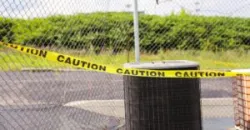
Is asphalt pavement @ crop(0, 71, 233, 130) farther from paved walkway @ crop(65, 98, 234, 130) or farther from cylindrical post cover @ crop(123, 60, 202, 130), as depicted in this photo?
cylindrical post cover @ crop(123, 60, 202, 130)

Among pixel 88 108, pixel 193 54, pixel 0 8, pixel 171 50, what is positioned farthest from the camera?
pixel 171 50

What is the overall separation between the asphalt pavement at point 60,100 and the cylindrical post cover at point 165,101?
144 centimetres

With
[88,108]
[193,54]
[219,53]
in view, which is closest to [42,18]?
[88,108]

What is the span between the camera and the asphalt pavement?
6.71 metres

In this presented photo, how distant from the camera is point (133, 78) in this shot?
5.08 m

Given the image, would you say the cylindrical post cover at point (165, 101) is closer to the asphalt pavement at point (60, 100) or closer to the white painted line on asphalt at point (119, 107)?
the asphalt pavement at point (60, 100)

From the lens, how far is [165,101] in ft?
16.2

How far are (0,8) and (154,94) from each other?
1.82m

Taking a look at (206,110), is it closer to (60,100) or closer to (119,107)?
(119,107)

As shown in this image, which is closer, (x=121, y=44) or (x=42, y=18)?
(x=42, y=18)

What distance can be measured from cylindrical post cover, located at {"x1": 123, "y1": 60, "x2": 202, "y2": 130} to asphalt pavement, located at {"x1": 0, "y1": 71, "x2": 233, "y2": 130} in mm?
1441

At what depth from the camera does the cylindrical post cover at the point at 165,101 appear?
4945 millimetres

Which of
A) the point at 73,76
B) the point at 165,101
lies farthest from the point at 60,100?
the point at 165,101

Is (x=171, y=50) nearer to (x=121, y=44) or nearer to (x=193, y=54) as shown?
(x=193, y=54)
